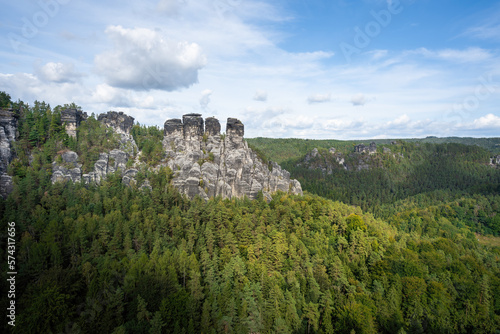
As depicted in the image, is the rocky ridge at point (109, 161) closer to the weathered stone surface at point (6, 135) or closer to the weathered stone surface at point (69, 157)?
the weathered stone surface at point (69, 157)

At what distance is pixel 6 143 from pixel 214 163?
53.7 m

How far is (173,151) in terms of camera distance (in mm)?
86562

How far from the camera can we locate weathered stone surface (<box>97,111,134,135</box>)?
92.5 metres

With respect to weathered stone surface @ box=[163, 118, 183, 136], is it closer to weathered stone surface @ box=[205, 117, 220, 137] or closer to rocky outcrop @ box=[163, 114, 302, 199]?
rocky outcrop @ box=[163, 114, 302, 199]

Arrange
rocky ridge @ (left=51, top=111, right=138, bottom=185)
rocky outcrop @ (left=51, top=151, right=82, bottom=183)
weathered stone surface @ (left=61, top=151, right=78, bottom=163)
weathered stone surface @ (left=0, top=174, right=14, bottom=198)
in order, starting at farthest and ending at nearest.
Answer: weathered stone surface @ (left=61, top=151, right=78, bottom=163), rocky ridge @ (left=51, top=111, right=138, bottom=185), rocky outcrop @ (left=51, top=151, right=82, bottom=183), weathered stone surface @ (left=0, top=174, right=14, bottom=198)

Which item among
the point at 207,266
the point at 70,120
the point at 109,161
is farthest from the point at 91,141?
the point at 207,266

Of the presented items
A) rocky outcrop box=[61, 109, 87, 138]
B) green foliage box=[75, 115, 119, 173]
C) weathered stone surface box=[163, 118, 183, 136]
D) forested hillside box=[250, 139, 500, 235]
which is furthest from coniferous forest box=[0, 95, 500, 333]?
forested hillside box=[250, 139, 500, 235]

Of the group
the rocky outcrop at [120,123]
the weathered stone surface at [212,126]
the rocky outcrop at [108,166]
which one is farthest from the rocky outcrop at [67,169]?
the weathered stone surface at [212,126]

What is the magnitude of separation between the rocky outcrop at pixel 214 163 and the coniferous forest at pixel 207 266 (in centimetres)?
699

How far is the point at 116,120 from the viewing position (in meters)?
92.9

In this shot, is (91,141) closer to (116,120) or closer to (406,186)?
(116,120)

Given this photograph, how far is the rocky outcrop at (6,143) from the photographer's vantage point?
6222 centimetres

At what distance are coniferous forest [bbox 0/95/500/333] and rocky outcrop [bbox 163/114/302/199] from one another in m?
6.99

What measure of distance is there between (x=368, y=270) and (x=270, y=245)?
19.3 m
